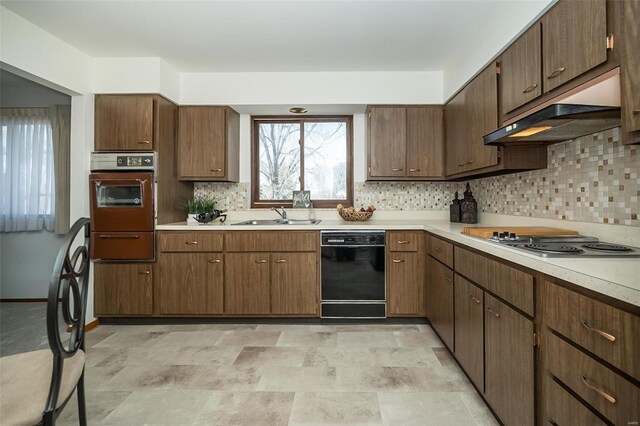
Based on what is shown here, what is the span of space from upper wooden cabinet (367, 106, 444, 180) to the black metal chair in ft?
8.83

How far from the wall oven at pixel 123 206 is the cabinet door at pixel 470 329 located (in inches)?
104

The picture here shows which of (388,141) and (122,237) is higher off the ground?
(388,141)

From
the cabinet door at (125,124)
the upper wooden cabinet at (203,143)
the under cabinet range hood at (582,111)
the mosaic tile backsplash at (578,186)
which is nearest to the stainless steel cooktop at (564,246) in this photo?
the mosaic tile backsplash at (578,186)

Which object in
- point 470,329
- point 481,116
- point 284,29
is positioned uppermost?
point 284,29

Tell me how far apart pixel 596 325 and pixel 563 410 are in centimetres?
37

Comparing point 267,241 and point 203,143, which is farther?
point 203,143

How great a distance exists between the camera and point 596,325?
956 millimetres

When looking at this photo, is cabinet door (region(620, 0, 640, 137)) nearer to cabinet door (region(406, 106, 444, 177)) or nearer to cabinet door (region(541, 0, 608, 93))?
cabinet door (region(541, 0, 608, 93))

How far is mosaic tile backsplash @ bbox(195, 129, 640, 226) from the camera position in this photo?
1572mm

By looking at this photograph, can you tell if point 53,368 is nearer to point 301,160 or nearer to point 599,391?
point 599,391

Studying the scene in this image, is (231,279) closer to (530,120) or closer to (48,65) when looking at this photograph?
(48,65)

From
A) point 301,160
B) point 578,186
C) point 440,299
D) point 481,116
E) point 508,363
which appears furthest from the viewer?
point 301,160

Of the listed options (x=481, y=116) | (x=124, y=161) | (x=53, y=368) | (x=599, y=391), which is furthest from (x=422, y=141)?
(x=53, y=368)

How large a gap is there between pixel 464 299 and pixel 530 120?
3.70 feet
